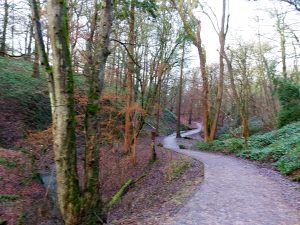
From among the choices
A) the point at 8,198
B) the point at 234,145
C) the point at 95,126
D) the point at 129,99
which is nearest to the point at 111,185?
the point at 8,198

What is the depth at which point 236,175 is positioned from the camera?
10805 millimetres

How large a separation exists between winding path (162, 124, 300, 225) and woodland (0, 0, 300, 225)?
509mm

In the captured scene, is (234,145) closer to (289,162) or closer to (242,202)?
(289,162)

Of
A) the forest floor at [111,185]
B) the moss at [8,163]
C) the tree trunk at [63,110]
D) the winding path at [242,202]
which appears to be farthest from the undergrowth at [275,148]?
the moss at [8,163]

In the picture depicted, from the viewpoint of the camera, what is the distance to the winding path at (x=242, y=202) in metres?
6.19

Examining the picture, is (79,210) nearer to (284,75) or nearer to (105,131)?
(105,131)

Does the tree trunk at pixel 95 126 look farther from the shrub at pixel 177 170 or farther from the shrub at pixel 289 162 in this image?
the shrub at pixel 289 162

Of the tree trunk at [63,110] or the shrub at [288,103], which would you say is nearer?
the tree trunk at [63,110]

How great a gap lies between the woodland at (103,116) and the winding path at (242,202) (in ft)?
1.67

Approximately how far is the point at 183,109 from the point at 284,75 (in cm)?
3357

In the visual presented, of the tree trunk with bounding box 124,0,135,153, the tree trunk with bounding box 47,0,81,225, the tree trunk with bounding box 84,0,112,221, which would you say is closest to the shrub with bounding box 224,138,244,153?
the tree trunk with bounding box 124,0,135,153

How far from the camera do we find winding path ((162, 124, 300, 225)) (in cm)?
619

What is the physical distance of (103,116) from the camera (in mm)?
18734

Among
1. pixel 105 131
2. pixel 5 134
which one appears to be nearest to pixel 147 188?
pixel 105 131
